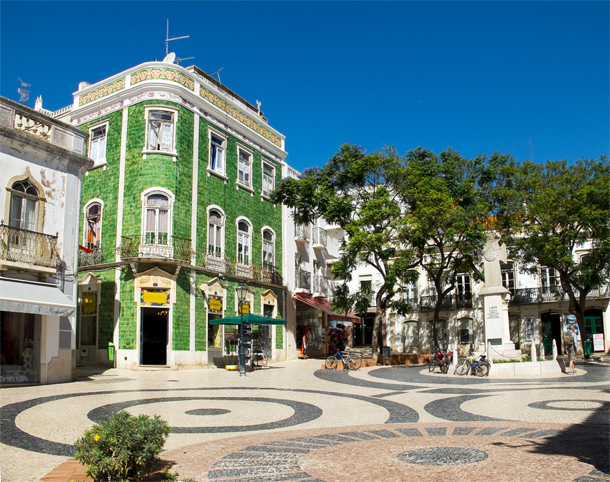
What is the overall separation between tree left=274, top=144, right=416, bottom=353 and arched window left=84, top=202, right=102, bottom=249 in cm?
899

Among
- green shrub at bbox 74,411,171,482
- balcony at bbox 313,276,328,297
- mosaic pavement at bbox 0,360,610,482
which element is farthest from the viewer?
balcony at bbox 313,276,328,297

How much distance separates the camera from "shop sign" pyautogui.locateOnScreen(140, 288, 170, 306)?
78.1ft

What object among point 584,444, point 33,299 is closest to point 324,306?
point 33,299

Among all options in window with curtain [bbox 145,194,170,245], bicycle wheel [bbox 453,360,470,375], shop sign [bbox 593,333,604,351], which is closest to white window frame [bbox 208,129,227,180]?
window with curtain [bbox 145,194,170,245]

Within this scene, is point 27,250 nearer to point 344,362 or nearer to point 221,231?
point 221,231

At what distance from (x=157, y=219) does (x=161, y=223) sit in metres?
0.25

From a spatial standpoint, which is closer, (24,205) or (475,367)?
(24,205)

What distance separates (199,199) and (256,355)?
748 centimetres

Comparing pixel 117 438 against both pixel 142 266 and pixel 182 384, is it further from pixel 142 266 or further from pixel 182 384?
pixel 142 266

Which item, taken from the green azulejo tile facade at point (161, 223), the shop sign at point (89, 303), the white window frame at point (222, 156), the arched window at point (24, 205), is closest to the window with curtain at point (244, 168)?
the green azulejo tile facade at point (161, 223)

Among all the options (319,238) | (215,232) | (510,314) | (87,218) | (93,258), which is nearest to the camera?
(93,258)

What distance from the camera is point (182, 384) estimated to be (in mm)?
17531

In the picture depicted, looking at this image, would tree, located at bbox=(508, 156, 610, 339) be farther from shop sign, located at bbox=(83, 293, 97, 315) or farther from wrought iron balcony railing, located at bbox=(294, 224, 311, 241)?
shop sign, located at bbox=(83, 293, 97, 315)

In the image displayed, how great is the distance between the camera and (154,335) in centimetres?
2409
